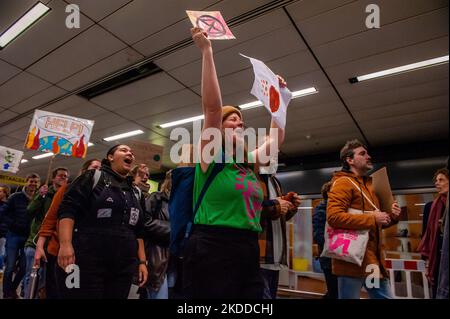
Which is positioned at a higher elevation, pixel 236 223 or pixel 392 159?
pixel 392 159

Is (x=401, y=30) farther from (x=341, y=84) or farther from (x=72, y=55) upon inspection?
(x=72, y=55)

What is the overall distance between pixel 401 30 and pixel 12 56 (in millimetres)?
4573

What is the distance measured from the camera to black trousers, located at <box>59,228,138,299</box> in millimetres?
1506

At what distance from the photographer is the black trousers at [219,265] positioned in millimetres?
1071

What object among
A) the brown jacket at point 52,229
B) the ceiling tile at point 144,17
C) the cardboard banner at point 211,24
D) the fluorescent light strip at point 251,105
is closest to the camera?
the cardboard banner at point 211,24

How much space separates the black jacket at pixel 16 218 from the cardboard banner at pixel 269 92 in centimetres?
356

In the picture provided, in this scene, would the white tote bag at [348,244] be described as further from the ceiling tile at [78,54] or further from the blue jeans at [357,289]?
the ceiling tile at [78,54]

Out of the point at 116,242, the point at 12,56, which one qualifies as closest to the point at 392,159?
the point at 116,242

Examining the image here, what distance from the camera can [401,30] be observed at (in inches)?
126

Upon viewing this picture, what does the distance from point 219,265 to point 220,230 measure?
117 millimetres

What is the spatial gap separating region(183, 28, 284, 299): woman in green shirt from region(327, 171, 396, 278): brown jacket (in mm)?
823

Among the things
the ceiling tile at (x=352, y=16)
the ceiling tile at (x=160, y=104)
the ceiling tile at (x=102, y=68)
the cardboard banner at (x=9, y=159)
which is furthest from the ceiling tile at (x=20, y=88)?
the ceiling tile at (x=352, y=16)
